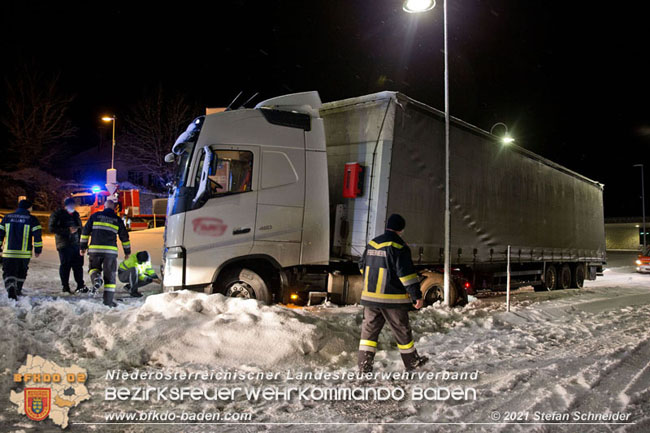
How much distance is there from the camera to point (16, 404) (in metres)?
3.72

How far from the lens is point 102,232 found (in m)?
7.44

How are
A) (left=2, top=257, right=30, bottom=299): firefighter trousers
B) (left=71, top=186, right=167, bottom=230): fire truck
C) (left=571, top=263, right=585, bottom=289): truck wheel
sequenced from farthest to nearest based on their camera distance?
(left=71, top=186, right=167, bottom=230): fire truck, (left=571, top=263, right=585, bottom=289): truck wheel, (left=2, top=257, right=30, bottom=299): firefighter trousers

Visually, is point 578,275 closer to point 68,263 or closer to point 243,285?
point 243,285

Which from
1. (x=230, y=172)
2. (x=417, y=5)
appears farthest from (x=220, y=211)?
(x=417, y=5)

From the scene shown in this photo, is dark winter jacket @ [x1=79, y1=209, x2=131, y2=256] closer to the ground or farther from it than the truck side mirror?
closer to the ground

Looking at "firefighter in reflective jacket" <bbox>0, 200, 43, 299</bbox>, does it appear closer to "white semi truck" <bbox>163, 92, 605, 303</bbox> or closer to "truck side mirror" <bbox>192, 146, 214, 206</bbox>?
"white semi truck" <bbox>163, 92, 605, 303</bbox>

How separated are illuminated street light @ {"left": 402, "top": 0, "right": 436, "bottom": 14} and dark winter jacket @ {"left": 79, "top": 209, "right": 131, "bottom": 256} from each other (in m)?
6.47

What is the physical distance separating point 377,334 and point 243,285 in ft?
9.46

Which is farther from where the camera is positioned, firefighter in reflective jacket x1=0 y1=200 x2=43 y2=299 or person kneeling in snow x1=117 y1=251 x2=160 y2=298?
person kneeling in snow x1=117 y1=251 x2=160 y2=298

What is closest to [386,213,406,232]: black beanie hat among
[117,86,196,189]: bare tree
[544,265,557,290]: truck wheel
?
[544,265,557,290]: truck wheel

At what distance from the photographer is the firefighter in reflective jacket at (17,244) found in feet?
25.3

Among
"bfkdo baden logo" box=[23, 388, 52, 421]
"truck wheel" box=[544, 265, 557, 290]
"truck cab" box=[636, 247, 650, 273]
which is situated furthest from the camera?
"truck cab" box=[636, 247, 650, 273]

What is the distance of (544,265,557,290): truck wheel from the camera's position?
12968 millimetres

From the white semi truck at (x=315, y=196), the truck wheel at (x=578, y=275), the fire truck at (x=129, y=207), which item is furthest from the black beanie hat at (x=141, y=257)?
the fire truck at (x=129, y=207)
